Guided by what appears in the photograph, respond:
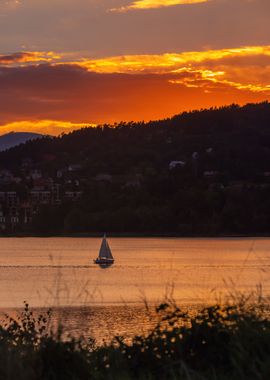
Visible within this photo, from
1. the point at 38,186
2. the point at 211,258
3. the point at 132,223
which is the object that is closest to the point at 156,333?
the point at 211,258

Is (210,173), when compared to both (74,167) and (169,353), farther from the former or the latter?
(169,353)

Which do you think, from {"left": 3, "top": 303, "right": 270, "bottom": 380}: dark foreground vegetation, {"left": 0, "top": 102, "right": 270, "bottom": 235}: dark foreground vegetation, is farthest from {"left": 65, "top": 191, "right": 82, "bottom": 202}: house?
{"left": 3, "top": 303, "right": 270, "bottom": 380}: dark foreground vegetation

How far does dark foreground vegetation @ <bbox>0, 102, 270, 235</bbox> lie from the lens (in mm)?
101000

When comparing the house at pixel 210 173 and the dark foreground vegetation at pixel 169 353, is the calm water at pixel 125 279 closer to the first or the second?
the dark foreground vegetation at pixel 169 353

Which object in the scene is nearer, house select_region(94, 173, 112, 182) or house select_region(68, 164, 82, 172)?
house select_region(94, 173, 112, 182)

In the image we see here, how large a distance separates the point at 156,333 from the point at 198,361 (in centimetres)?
43

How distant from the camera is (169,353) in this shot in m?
7.58

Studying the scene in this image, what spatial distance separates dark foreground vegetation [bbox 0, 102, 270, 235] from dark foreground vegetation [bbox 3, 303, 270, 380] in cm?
8929

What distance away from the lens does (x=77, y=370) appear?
723cm

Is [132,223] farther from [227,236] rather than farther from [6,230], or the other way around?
[6,230]

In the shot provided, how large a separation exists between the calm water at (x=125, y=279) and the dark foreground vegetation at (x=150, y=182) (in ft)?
8.88

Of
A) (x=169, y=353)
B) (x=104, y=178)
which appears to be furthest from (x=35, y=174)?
(x=169, y=353)

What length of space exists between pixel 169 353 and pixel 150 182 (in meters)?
99.5

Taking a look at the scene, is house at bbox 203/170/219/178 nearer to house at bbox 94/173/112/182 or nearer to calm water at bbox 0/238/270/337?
house at bbox 94/173/112/182
